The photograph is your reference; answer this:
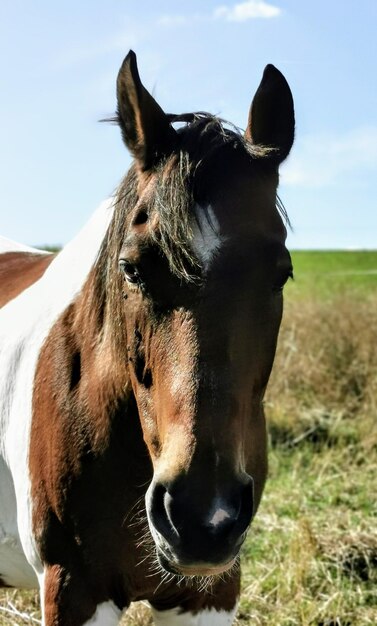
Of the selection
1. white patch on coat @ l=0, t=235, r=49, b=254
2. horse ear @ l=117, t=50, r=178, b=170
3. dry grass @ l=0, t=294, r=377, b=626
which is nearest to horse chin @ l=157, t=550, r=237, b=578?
horse ear @ l=117, t=50, r=178, b=170

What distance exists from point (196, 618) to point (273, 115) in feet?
5.61

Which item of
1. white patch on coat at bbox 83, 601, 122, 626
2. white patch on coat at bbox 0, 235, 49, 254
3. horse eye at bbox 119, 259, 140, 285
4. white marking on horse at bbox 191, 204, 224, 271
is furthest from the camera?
white patch on coat at bbox 0, 235, 49, 254

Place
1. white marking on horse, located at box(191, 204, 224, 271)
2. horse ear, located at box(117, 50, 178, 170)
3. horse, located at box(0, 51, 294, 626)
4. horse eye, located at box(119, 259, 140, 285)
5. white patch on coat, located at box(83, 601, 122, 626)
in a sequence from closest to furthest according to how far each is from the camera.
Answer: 1. horse, located at box(0, 51, 294, 626)
2. white marking on horse, located at box(191, 204, 224, 271)
3. horse eye, located at box(119, 259, 140, 285)
4. horse ear, located at box(117, 50, 178, 170)
5. white patch on coat, located at box(83, 601, 122, 626)

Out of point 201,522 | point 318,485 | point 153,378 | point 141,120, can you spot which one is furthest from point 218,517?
point 318,485

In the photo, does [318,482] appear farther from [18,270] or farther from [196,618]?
[196,618]

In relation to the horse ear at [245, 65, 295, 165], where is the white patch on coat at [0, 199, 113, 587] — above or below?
below

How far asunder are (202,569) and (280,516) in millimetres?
3849

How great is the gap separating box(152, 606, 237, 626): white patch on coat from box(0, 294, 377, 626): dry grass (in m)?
1.12

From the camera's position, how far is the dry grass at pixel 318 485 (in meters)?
4.21

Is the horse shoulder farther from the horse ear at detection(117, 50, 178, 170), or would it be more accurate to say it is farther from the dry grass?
the dry grass

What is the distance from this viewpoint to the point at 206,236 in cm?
214

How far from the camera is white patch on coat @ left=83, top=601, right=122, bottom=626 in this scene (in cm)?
251

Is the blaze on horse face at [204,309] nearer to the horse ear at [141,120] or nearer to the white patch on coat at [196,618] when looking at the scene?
the horse ear at [141,120]

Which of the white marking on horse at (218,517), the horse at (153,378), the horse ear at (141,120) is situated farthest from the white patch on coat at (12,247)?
the white marking on horse at (218,517)
